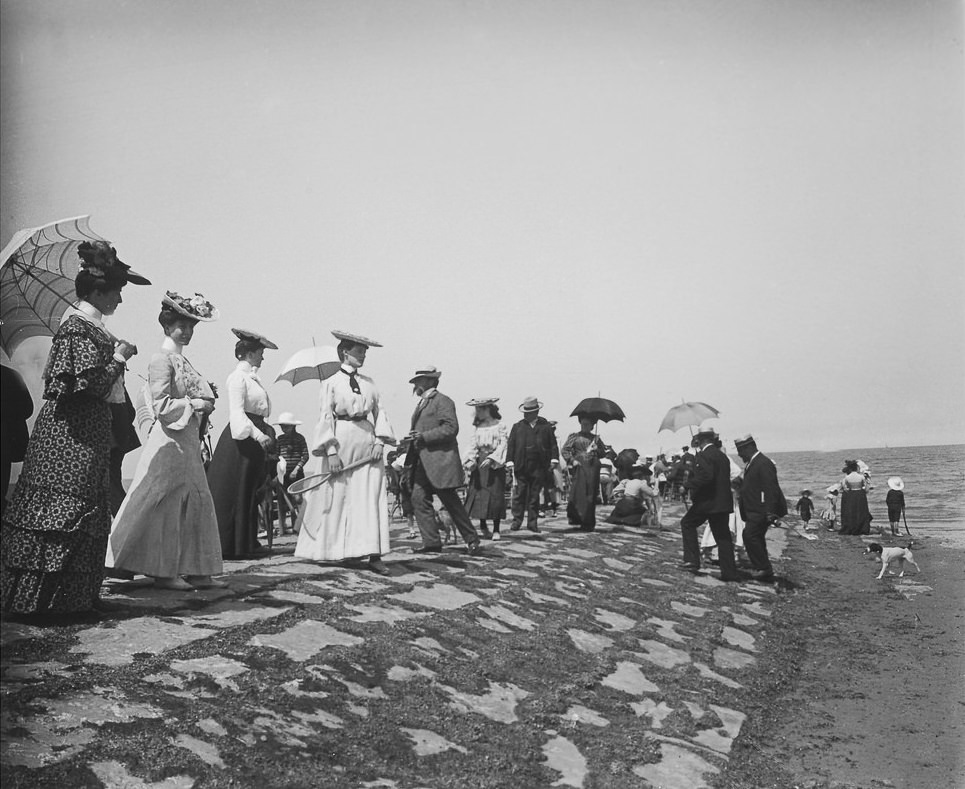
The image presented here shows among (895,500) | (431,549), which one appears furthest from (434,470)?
(895,500)

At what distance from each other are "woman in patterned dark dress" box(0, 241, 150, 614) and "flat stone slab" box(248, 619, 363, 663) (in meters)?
1.03

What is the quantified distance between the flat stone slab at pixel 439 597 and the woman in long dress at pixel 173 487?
1.50 metres

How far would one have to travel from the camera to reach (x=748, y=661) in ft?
24.5

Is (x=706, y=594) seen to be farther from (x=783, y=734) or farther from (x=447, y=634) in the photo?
(x=447, y=634)

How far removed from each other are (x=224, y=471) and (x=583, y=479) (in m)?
6.48

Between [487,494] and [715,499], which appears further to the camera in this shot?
[487,494]

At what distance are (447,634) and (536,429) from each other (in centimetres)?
734

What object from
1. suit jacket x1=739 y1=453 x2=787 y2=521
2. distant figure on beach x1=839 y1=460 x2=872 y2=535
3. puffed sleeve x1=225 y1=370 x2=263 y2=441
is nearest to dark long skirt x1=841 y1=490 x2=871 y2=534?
distant figure on beach x1=839 y1=460 x2=872 y2=535

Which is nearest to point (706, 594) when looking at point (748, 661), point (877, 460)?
point (748, 661)

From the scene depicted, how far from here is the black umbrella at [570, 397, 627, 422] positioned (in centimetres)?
1634

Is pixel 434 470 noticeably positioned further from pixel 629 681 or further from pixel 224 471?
pixel 629 681

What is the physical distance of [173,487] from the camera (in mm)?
5848

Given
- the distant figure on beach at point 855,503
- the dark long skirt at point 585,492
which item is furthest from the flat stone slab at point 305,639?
the distant figure on beach at point 855,503

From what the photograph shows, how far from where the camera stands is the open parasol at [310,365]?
11.8 metres
